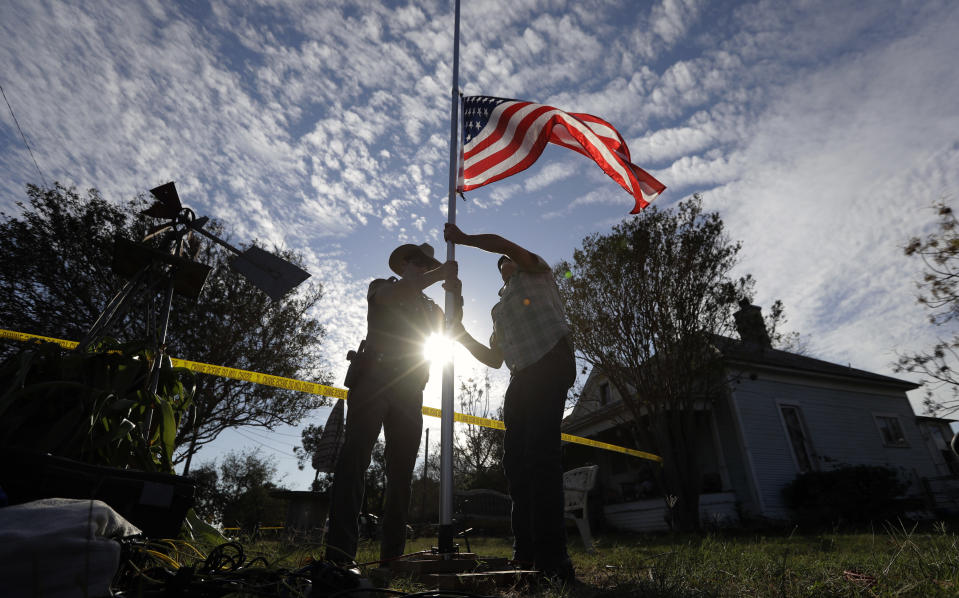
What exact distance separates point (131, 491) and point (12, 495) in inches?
14.5

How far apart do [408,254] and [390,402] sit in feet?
4.62

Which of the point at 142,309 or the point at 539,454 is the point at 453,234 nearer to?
the point at 539,454

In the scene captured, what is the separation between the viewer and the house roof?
43.3 ft

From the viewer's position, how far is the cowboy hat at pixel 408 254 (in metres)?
4.13

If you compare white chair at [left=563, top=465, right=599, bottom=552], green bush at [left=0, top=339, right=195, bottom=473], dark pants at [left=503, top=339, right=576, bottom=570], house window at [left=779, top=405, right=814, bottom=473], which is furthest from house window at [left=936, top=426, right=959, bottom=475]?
green bush at [left=0, top=339, right=195, bottom=473]

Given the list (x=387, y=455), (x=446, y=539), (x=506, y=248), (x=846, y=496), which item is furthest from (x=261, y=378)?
(x=846, y=496)

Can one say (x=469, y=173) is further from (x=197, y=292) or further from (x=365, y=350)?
(x=197, y=292)

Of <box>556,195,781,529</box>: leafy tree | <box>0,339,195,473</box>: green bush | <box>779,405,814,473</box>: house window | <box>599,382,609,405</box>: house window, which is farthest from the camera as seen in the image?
<box>599,382,609,405</box>: house window

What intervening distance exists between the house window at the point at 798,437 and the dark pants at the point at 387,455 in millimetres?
16785

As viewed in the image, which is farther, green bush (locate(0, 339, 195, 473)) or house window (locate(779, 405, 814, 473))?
house window (locate(779, 405, 814, 473))

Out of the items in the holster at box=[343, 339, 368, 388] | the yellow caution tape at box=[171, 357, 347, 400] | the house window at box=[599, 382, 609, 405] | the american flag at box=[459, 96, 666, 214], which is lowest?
the holster at box=[343, 339, 368, 388]

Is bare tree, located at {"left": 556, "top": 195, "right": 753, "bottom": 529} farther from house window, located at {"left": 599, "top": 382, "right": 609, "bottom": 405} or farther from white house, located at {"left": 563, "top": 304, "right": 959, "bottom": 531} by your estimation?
house window, located at {"left": 599, "top": 382, "right": 609, "bottom": 405}

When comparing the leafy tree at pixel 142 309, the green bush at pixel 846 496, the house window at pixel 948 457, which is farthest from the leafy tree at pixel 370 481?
the house window at pixel 948 457

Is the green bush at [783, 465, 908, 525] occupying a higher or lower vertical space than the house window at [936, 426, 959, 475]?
lower
